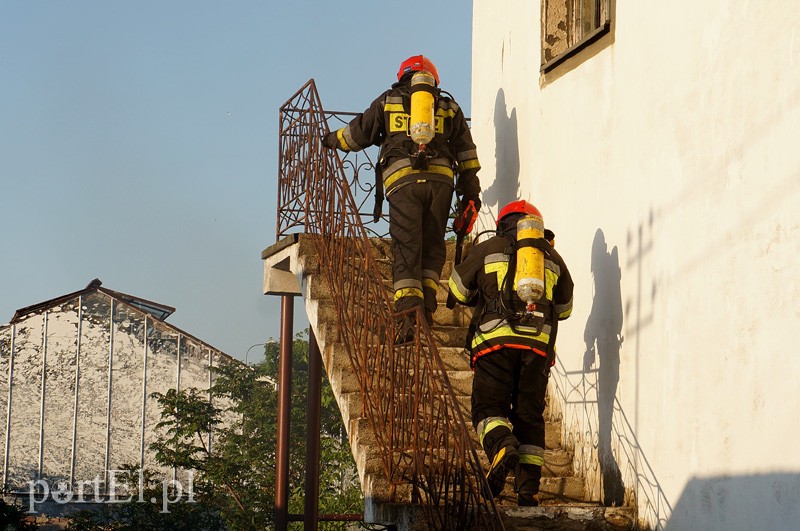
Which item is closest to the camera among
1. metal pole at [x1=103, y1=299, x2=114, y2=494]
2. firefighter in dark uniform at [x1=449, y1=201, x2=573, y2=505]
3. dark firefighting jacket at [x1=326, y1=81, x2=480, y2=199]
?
firefighter in dark uniform at [x1=449, y1=201, x2=573, y2=505]

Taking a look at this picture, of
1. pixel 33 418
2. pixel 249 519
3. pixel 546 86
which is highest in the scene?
pixel 546 86

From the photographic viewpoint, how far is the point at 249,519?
22.2 metres

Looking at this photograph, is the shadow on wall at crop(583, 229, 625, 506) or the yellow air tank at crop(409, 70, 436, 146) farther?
the yellow air tank at crop(409, 70, 436, 146)

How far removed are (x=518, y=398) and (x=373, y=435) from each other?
1059mm

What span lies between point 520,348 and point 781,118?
2.17m

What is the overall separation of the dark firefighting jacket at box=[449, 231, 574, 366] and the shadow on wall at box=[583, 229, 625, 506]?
1.60 ft

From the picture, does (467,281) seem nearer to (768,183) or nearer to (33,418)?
(768,183)

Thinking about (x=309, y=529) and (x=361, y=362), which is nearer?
(x=361, y=362)

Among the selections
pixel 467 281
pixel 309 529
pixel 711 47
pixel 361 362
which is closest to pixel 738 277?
pixel 711 47

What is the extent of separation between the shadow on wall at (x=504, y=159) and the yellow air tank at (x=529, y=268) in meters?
2.53

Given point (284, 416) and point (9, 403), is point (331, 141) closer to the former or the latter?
point (284, 416)

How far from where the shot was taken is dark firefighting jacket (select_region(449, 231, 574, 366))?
286 inches

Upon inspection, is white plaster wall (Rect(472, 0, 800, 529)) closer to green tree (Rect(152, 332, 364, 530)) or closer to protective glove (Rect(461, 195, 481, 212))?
protective glove (Rect(461, 195, 481, 212))

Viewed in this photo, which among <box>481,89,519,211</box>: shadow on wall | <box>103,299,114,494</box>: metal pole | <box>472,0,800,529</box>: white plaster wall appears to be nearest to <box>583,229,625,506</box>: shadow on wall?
<box>472,0,800,529</box>: white plaster wall
